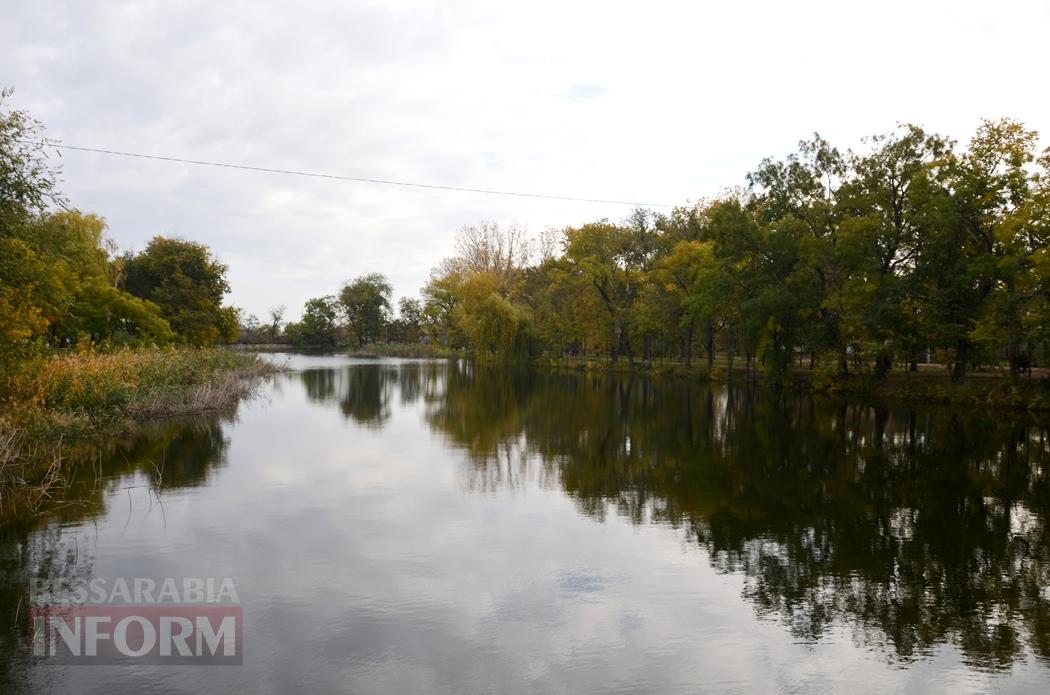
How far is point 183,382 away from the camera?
89.0 feet

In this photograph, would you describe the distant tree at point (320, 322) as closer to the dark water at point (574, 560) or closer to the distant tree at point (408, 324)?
the distant tree at point (408, 324)

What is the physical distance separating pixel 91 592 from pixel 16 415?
8.76 metres

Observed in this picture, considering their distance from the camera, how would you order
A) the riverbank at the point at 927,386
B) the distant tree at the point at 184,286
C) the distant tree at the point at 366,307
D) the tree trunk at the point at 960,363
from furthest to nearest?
the distant tree at the point at 366,307 < the distant tree at the point at 184,286 < the tree trunk at the point at 960,363 < the riverbank at the point at 927,386

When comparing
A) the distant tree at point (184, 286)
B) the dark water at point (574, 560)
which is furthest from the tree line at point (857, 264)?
the distant tree at point (184, 286)

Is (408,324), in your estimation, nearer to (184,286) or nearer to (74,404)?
(184,286)

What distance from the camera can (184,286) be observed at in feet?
150

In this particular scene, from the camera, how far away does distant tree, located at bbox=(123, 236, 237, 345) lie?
148ft

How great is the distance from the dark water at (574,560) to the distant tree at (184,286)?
91.2 ft

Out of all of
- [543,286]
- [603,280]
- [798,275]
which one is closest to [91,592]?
[798,275]

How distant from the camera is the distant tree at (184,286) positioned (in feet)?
148

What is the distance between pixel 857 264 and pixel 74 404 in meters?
33.8

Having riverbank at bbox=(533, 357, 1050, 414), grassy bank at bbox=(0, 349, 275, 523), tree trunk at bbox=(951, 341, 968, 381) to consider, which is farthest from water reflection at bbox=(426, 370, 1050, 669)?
grassy bank at bbox=(0, 349, 275, 523)

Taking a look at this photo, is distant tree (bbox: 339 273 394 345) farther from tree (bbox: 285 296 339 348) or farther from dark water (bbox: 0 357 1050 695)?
dark water (bbox: 0 357 1050 695)

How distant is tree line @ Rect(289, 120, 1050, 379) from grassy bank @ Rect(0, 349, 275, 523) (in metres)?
28.8
